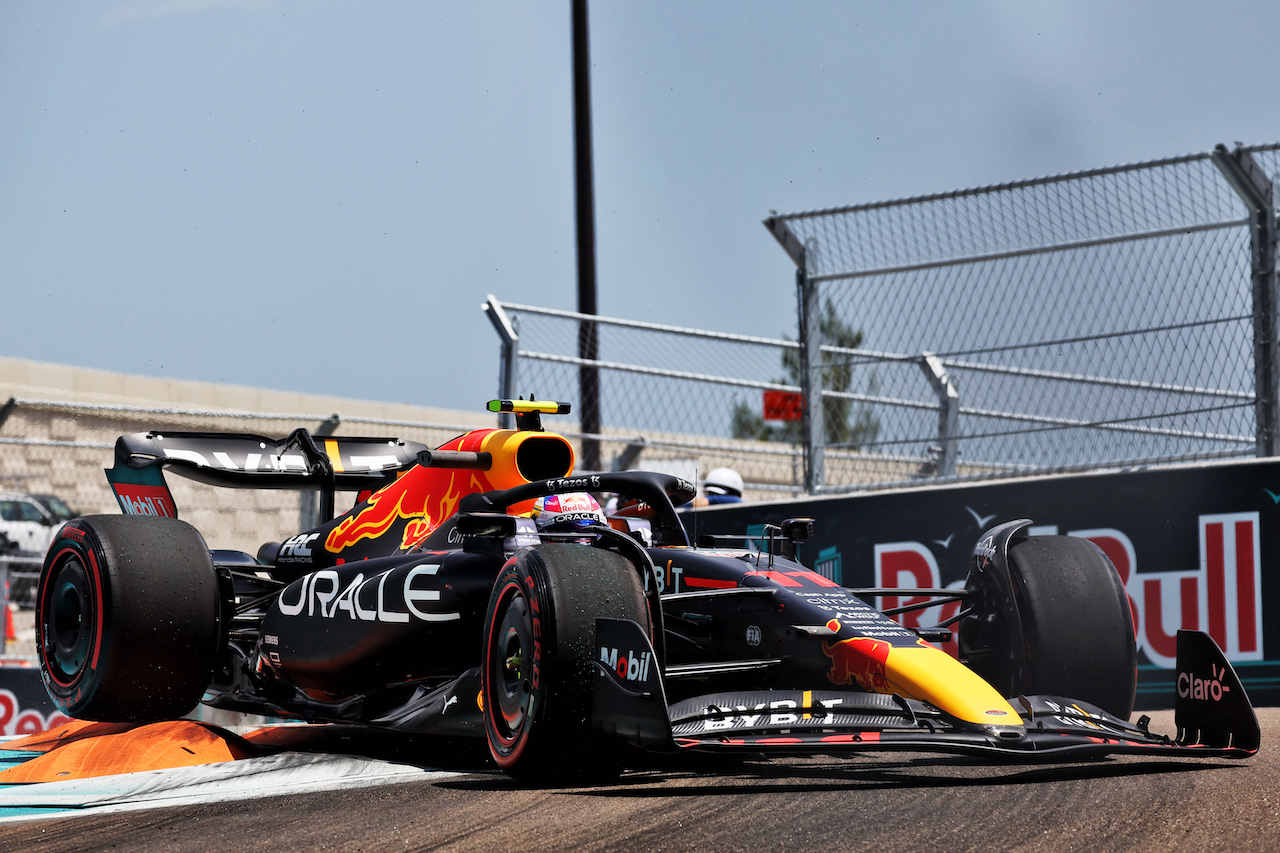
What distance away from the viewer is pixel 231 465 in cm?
681

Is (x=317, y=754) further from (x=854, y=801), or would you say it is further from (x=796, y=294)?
(x=796, y=294)

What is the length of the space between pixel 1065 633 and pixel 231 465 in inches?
157

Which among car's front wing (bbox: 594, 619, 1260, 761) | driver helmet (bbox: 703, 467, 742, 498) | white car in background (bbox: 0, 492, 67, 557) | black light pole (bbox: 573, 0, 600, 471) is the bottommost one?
car's front wing (bbox: 594, 619, 1260, 761)

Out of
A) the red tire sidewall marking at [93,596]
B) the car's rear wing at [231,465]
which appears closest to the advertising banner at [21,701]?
the car's rear wing at [231,465]

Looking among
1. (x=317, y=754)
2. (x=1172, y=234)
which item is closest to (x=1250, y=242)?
(x=1172, y=234)

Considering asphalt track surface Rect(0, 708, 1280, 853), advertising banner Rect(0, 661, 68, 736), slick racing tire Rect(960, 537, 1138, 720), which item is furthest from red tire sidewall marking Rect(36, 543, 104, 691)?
slick racing tire Rect(960, 537, 1138, 720)

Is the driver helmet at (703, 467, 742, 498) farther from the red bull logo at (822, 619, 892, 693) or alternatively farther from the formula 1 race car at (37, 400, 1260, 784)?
the red bull logo at (822, 619, 892, 693)

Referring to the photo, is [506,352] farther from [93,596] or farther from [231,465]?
[93,596]

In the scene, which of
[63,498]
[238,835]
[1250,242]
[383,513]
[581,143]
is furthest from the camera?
[581,143]

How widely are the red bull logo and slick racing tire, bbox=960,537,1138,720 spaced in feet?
3.00

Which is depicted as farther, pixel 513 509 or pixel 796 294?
pixel 796 294

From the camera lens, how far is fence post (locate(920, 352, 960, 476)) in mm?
7934

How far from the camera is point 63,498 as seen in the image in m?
10.3

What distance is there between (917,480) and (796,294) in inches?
57.5
